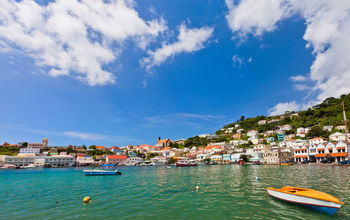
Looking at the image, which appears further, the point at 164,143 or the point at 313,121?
the point at 164,143

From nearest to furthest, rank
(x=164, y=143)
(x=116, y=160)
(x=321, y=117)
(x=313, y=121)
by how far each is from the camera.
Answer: (x=313, y=121) < (x=321, y=117) < (x=116, y=160) < (x=164, y=143)

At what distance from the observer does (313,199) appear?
11203 mm

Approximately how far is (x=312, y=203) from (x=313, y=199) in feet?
1.10

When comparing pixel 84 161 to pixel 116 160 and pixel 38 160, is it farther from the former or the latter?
pixel 38 160

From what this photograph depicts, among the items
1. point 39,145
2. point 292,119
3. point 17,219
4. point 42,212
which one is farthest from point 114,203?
point 39,145

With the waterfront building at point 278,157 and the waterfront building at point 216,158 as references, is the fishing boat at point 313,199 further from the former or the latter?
the waterfront building at point 216,158

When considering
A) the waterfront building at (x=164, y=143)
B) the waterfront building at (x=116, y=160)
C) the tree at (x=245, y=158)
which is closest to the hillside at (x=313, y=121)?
the waterfront building at (x=164, y=143)

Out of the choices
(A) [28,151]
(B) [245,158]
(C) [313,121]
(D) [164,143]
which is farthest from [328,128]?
(A) [28,151]

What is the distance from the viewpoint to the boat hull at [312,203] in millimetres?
10484

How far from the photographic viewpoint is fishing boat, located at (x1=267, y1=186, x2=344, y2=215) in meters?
10.4

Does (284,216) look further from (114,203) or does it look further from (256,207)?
(114,203)

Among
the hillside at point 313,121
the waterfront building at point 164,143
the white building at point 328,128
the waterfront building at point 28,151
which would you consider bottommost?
the waterfront building at point 28,151

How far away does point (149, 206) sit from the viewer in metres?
13.8

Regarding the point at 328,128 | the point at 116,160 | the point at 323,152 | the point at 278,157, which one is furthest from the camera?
the point at 116,160
